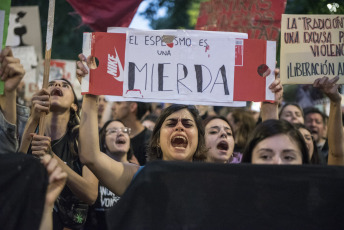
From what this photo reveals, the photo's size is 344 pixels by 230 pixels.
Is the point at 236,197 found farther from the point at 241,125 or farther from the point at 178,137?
the point at 241,125

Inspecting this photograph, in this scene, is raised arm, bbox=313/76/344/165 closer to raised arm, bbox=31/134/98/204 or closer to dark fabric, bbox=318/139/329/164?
dark fabric, bbox=318/139/329/164

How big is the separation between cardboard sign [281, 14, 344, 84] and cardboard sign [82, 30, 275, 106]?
14.9 inches

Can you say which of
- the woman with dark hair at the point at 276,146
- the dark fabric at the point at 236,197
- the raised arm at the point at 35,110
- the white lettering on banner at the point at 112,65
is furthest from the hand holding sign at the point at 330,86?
the raised arm at the point at 35,110

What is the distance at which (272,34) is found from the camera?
4891mm

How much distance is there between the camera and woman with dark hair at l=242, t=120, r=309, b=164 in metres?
2.88

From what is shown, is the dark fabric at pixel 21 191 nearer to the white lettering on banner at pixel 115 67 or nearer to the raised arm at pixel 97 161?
the raised arm at pixel 97 161

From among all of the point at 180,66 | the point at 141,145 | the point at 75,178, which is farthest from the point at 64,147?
the point at 141,145

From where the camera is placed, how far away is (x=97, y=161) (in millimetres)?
3143

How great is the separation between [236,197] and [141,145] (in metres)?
3.30

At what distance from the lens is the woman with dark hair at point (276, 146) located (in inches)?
113

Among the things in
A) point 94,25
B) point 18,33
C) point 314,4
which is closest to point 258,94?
point 94,25

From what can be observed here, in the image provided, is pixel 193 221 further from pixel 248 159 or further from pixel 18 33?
pixel 18 33

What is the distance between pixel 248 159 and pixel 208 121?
186 cm

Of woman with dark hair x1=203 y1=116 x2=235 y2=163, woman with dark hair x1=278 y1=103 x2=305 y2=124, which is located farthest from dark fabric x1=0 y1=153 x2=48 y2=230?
woman with dark hair x1=278 y1=103 x2=305 y2=124
